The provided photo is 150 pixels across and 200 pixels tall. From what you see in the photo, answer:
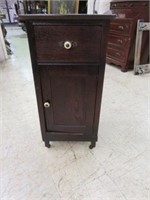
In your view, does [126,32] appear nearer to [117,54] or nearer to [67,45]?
[117,54]

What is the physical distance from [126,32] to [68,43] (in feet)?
5.79

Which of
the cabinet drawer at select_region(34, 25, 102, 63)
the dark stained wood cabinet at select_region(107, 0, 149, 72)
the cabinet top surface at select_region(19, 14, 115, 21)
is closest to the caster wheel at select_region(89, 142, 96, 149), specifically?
the cabinet drawer at select_region(34, 25, 102, 63)

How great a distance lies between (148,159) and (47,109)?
0.76 metres

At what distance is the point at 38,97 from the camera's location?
90cm

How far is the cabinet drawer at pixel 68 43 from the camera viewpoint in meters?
0.70

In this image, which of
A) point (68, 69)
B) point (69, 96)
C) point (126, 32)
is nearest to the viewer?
point (68, 69)

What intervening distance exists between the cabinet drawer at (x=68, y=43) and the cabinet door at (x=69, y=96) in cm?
5

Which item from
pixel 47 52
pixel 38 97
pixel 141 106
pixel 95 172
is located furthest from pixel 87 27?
pixel 141 106

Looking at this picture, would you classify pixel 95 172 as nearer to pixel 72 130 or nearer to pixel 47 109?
pixel 72 130

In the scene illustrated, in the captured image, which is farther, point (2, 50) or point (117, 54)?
point (2, 50)

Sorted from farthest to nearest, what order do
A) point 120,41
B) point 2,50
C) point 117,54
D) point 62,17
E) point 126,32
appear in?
1. point 2,50
2. point 117,54
3. point 120,41
4. point 126,32
5. point 62,17

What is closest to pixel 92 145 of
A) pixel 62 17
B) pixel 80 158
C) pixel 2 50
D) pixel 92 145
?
pixel 92 145

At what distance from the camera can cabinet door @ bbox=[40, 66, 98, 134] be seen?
82 centimetres

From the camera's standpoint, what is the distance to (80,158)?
108 cm
